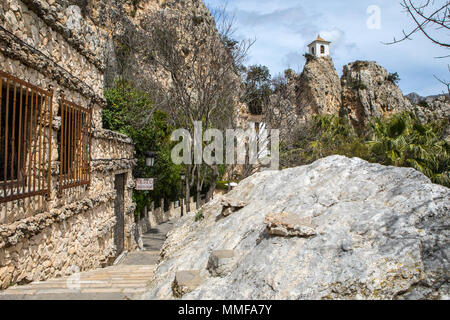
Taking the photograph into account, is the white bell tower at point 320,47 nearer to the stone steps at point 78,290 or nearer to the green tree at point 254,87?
the green tree at point 254,87

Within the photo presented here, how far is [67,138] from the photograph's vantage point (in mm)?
6336

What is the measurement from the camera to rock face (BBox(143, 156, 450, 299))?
2357 millimetres

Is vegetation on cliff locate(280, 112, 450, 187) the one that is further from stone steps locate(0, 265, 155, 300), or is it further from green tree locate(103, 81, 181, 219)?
stone steps locate(0, 265, 155, 300)

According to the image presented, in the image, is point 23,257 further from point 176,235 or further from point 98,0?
point 98,0

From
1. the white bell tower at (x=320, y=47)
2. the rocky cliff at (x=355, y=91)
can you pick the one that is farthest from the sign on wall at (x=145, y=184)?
the white bell tower at (x=320, y=47)

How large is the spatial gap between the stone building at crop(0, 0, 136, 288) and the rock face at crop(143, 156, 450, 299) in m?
1.97

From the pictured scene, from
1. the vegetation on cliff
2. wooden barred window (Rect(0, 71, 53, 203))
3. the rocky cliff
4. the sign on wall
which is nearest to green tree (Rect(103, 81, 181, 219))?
the sign on wall

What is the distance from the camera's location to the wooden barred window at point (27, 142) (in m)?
4.28

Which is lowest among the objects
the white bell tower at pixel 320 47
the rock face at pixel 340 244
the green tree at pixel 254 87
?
the rock face at pixel 340 244

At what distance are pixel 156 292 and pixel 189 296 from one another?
26.5 inches

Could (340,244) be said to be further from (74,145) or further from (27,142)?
(74,145)

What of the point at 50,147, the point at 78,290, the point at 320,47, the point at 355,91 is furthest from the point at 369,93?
the point at 78,290

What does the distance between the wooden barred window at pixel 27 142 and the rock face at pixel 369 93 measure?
5235cm

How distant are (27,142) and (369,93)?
177 feet
